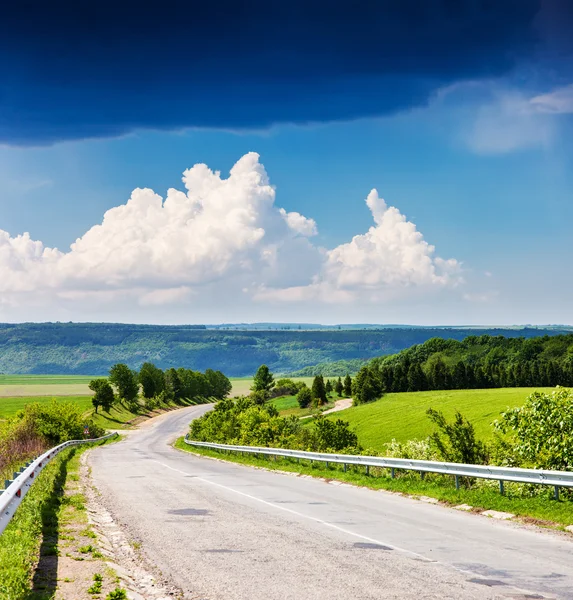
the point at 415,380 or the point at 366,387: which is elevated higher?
the point at 415,380

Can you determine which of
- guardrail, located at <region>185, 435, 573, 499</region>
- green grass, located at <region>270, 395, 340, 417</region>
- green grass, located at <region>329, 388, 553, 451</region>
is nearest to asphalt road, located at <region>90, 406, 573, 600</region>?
guardrail, located at <region>185, 435, 573, 499</region>

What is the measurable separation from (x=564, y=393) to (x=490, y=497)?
16.5 feet

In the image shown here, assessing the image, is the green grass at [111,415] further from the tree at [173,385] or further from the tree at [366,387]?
the tree at [366,387]

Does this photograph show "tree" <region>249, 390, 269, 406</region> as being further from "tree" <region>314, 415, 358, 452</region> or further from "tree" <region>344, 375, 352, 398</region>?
"tree" <region>314, 415, 358, 452</region>

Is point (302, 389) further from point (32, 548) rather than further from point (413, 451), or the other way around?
point (32, 548)

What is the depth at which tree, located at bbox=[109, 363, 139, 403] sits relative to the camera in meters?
138

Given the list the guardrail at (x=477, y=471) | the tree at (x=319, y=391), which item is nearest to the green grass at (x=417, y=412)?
the tree at (x=319, y=391)

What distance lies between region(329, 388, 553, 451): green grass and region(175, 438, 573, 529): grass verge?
174 ft

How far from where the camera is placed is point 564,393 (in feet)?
68.7

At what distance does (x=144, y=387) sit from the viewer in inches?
6250

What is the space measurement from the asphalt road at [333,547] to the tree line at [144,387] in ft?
355

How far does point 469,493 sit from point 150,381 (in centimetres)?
14657

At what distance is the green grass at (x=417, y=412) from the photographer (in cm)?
8900

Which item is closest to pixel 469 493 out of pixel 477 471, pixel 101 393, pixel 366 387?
pixel 477 471
